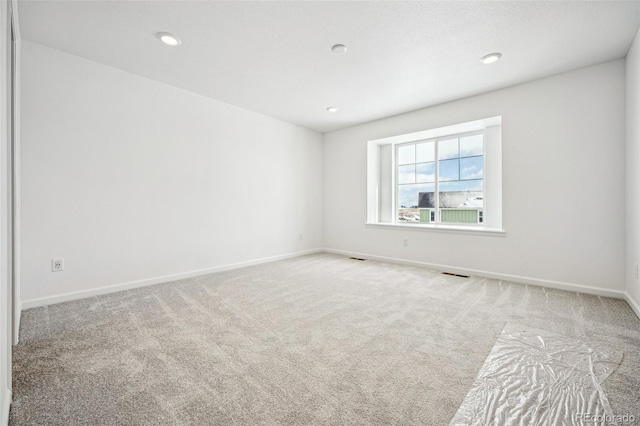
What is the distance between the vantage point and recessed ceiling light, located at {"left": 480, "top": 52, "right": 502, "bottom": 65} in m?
2.77

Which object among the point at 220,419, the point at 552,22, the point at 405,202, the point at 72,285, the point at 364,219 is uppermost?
the point at 552,22

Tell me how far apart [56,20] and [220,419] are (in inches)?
129

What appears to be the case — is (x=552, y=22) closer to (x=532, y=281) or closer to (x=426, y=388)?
(x=532, y=281)

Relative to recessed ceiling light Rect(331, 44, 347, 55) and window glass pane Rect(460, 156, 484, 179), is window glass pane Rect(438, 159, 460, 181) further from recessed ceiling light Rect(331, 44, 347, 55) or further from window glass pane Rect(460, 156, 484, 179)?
recessed ceiling light Rect(331, 44, 347, 55)

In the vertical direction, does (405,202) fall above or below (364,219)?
above

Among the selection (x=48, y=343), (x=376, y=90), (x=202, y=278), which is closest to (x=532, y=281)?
(x=376, y=90)

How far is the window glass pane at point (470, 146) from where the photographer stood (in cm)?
420

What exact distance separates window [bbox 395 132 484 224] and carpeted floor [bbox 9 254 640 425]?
153 centimetres

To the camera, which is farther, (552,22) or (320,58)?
(320,58)

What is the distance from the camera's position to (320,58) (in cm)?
285

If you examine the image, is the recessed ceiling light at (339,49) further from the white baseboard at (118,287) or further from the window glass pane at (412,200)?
the white baseboard at (118,287)

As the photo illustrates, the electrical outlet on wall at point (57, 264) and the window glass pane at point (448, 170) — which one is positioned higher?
the window glass pane at point (448, 170)

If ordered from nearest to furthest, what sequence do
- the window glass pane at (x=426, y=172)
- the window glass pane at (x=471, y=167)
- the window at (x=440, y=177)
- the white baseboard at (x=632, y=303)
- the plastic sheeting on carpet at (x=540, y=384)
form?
1. the plastic sheeting on carpet at (x=540, y=384)
2. the white baseboard at (x=632, y=303)
3. the window at (x=440, y=177)
4. the window glass pane at (x=471, y=167)
5. the window glass pane at (x=426, y=172)

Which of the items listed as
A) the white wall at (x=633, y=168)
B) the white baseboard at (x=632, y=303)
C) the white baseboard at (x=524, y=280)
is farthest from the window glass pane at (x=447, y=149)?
the white baseboard at (x=632, y=303)
